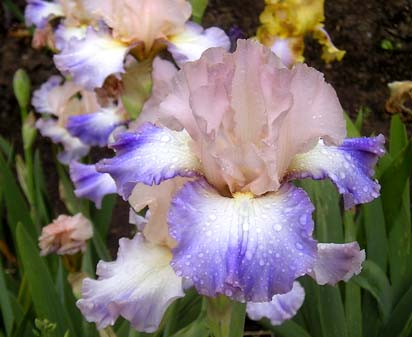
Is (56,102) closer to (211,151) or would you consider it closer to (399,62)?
(211,151)

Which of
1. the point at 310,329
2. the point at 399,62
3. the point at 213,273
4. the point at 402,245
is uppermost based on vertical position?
the point at 213,273

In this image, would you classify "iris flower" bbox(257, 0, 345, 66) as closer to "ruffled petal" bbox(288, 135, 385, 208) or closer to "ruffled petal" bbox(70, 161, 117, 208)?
"ruffled petal" bbox(70, 161, 117, 208)

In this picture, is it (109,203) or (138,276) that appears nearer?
(138,276)

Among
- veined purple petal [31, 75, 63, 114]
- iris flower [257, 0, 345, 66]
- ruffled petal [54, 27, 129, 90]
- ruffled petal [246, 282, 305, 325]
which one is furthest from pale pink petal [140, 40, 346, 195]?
veined purple petal [31, 75, 63, 114]

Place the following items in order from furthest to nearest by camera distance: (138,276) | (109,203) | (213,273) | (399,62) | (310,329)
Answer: (399,62)
(109,203)
(310,329)
(138,276)
(213,273)

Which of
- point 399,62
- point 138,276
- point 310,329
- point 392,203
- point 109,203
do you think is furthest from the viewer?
point 399,62

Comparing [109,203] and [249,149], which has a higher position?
[249,149]

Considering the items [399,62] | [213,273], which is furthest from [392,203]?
[399,62]
